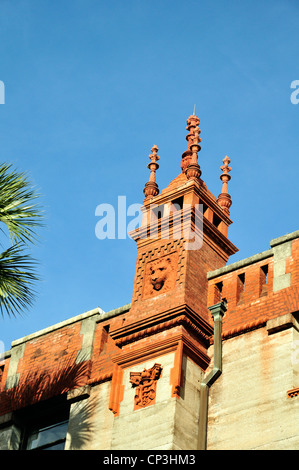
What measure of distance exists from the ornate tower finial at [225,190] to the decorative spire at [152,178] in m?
1.61

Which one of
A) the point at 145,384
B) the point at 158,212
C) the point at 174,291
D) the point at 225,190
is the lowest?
the point at 145,384

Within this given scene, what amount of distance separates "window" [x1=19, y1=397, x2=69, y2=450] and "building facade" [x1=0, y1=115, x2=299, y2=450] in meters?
0.03

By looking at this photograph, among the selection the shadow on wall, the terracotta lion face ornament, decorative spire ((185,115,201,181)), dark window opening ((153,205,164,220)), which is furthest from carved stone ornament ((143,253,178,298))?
the shadow on wall


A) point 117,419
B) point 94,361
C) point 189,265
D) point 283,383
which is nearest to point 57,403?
point 94,361

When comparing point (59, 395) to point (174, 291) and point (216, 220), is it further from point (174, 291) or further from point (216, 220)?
point (216, 220)

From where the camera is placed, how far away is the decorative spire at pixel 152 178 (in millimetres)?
24156

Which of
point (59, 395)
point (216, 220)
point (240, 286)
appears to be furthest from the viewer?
point (216, 220)

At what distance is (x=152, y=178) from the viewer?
24.5m

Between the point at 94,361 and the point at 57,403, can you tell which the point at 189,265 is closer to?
the point at 94,361

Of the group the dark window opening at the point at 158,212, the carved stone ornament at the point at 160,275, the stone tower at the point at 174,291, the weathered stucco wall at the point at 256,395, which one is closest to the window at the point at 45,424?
the stone tower at the point at 174,291

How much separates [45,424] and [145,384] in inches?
167

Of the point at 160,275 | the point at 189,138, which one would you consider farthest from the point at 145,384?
the point at 189,138

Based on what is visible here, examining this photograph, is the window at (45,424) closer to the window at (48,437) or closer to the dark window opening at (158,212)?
the window at (48,437)

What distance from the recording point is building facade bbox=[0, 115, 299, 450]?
19.5 metres
